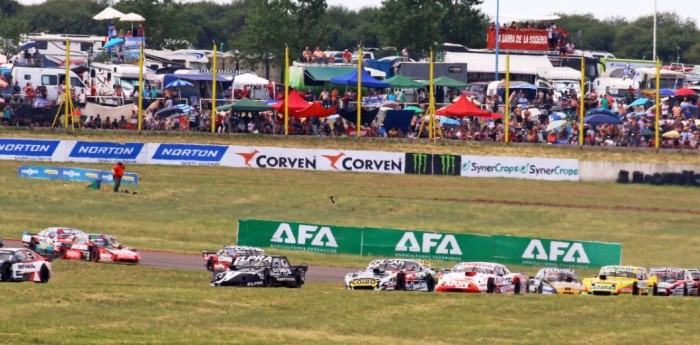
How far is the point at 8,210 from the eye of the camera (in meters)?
57.4

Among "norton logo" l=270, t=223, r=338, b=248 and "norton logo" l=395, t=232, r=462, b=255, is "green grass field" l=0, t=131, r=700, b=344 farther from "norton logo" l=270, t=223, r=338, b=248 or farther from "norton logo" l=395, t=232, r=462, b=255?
"norton logo" l=395, t=232, r=462, b=255

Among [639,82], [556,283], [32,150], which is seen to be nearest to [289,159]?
[32,150]

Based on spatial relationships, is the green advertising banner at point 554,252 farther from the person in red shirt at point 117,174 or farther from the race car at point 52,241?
the person in red shirt at point 117,174

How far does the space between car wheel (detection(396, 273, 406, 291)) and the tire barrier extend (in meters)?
28.5

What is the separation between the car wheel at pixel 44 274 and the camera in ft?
121

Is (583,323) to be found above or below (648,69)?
below

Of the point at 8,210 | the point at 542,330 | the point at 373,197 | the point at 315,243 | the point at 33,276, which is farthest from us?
the point at 373,197

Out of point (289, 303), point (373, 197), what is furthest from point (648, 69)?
point (289, 303)

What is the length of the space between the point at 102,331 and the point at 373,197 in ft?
111

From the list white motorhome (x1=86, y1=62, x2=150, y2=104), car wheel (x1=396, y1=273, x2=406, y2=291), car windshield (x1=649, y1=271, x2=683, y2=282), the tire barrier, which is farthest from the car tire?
white motorhome (x1=86, y1=62, x2=150, y2=104)

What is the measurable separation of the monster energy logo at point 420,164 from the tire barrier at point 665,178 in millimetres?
8658

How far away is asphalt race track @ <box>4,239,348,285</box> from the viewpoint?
44.0 m

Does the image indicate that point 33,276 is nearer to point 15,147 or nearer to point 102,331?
point 102,331

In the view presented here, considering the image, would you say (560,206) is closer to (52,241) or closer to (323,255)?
(323,255)
